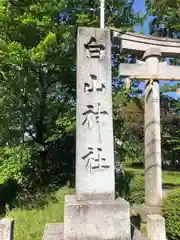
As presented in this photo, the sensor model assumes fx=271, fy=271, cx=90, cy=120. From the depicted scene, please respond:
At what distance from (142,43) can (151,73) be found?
0.83 metres

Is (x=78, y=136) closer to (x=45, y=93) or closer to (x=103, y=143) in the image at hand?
(x=103, y=143)

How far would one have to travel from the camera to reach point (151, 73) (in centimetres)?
716

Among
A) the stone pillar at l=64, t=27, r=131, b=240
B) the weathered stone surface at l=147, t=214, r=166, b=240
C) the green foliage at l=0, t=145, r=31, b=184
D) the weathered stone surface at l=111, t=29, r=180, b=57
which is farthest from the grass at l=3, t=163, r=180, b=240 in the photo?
the weathered stone surface at l=111, t=29, r=180, b=57

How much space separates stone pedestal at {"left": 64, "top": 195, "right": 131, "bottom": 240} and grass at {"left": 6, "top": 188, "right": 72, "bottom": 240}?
3.30 meters

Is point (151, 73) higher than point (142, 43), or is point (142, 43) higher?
point (142, 43)

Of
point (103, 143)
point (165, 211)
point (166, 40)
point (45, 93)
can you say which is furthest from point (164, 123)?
point (103, 143)

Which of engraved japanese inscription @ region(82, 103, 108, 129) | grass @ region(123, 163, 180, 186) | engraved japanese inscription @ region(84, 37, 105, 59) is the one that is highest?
engraved japanese inscription @ region(84, 37, 105, 59)

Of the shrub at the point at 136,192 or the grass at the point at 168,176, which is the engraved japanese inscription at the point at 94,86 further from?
the grass at the point at 168,176

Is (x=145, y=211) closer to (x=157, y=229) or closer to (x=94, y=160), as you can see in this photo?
(x=157, y=229)

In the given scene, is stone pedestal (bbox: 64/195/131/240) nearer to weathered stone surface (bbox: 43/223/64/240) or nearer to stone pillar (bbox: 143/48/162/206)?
weathered stone surface (bbox: 43/223/64/240)

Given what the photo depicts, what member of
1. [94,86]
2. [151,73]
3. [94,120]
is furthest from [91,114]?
[151,73]

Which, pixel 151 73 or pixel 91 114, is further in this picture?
pixel 151 73

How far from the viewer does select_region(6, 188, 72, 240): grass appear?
21.6 feet

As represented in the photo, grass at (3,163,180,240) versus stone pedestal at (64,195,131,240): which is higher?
stone pedestal at (64,195,131,240)
